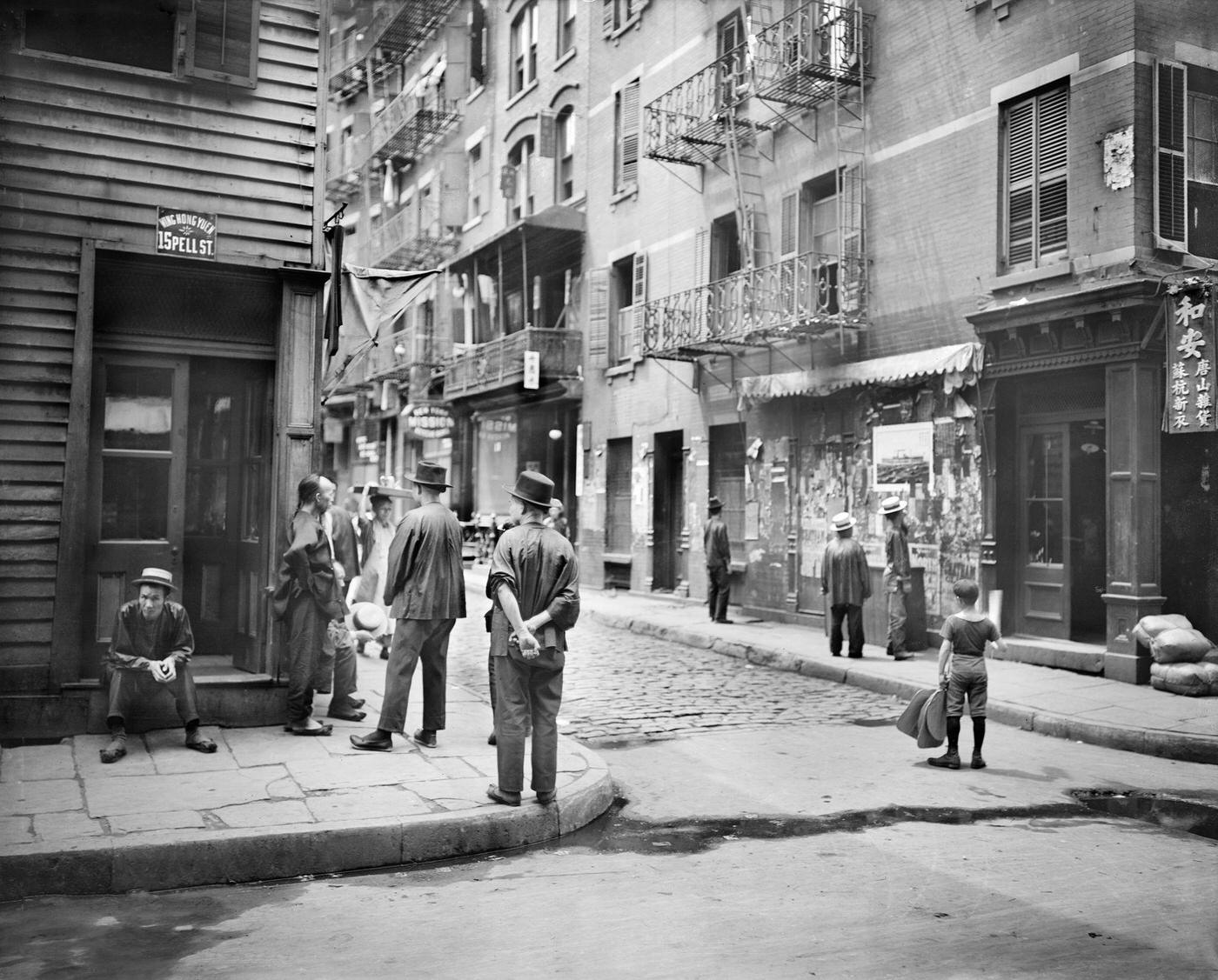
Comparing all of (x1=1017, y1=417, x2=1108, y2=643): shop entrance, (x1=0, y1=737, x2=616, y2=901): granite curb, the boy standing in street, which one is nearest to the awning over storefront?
(x1=1017, y1=417, x2=1108, y2=643): shop entrance

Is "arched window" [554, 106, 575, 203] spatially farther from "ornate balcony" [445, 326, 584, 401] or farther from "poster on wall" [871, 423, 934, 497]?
"poster on wall" [871, 423, 934, 497]

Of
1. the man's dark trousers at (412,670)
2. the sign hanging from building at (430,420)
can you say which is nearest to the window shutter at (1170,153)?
the man's dark trousers at (412,670)

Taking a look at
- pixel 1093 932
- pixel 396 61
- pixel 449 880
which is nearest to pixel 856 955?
pixel 1093 932

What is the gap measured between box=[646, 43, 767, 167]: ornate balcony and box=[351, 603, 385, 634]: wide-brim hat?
9.47 m

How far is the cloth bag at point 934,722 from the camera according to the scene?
797 cm

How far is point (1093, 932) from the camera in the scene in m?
4.59

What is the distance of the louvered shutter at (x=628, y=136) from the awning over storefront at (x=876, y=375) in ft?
21.5

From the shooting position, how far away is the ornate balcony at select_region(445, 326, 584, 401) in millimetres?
23766

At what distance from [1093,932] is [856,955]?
1.10 meters

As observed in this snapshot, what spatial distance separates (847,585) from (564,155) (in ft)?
50.4

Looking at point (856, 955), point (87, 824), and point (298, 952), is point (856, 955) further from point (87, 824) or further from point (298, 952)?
point (87, 824)

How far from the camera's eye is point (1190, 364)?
10898mm

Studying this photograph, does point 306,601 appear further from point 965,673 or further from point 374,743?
point 965,673

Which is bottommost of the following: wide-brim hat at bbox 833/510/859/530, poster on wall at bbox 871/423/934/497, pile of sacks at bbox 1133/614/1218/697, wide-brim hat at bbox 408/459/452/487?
pile of sacks at bbox 1133/614/1218/697
